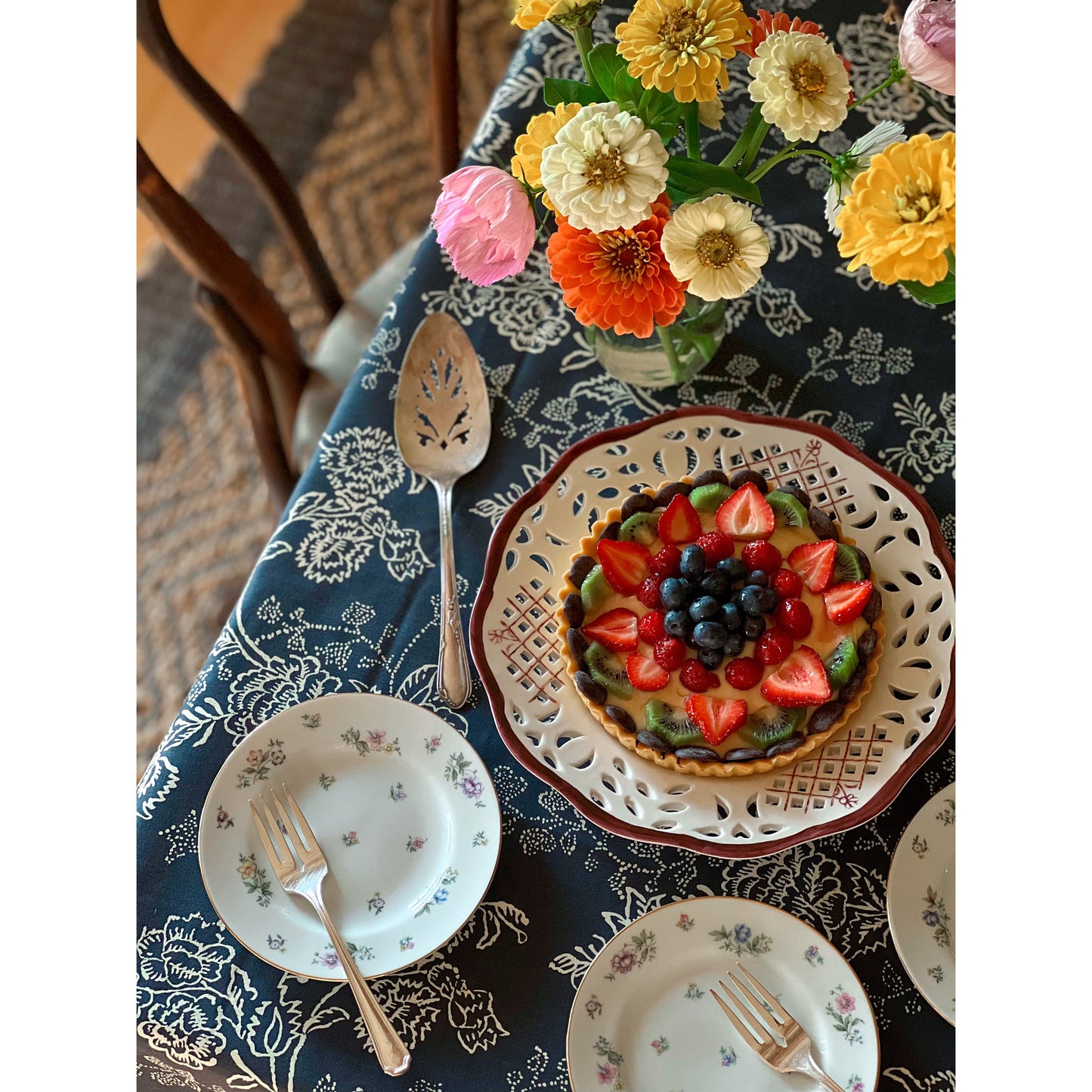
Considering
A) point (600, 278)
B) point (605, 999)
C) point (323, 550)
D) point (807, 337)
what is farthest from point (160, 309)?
point (605, 999)

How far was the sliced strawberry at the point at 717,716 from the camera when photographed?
0.92m

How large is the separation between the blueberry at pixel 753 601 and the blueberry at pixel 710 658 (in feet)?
0.15

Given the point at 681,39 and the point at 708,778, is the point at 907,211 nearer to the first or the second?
the point at 681,39

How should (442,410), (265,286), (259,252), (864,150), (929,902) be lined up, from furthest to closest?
(259,252) < (265,286) < (442,410) < (929,902) < (864,150)

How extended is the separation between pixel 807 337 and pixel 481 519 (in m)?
0.42

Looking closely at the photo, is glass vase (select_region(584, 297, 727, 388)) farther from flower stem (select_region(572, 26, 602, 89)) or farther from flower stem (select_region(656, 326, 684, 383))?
flower stem (select_region(572, 26, 602, 89))

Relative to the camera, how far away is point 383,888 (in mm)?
918

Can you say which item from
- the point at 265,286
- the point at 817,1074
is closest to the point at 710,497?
the point at 817,1074

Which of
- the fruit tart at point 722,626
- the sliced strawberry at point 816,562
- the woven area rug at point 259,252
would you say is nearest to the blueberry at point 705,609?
the fruit tart at point 722,626

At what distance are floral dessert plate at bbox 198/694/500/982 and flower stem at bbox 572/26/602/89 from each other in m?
0.56

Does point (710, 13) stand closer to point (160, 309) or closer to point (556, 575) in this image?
point (556, 575)

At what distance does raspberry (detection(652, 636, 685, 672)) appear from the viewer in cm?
95

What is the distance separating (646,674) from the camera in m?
0.96

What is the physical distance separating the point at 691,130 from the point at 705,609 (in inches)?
16.0
